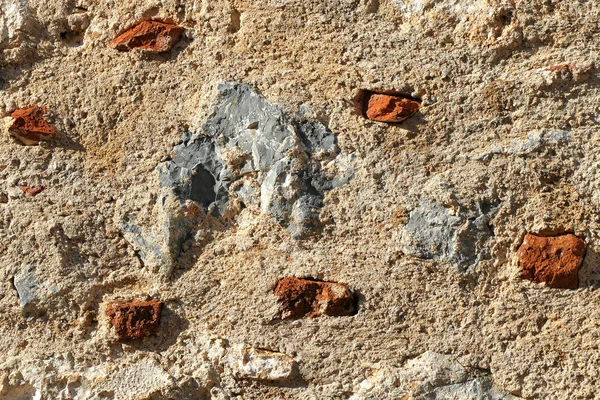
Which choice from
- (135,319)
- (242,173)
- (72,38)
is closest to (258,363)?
(135,319)

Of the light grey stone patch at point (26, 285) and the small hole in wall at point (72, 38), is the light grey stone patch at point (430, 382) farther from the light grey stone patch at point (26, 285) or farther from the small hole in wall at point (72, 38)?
the small hole in wall at point (72, 38)

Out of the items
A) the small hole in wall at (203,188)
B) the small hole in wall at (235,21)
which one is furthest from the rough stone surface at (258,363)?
the small hole in wall at (235,21)

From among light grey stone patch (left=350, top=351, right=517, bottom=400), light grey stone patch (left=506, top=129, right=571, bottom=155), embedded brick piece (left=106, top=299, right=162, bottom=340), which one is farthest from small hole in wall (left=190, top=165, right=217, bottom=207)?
light grey stone patch (left=506, top=129, right=571, bottom=155)

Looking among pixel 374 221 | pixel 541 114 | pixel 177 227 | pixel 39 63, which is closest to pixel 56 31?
pixel 39 63

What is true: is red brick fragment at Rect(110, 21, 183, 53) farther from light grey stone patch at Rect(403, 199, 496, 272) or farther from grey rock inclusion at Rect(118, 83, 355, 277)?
light grey stone patch at Rect(403, 199, 496, 272)

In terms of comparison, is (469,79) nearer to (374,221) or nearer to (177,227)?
(374,221)
